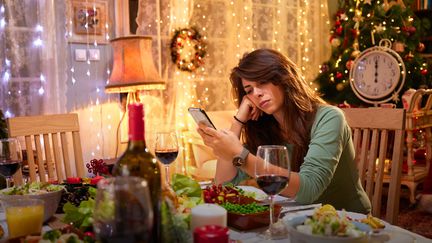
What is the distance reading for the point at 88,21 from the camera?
11.7ft

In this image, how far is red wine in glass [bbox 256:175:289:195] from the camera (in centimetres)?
110

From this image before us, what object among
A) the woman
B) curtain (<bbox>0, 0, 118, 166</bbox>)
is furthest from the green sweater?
curtain (<bbox>0, 0, 118, 166</bbox>)

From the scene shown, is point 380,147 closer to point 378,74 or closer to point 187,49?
point 187,49

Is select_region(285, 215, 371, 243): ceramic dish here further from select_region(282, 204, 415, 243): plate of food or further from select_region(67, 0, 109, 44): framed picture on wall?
select_region(67, 0, 109, 44): framed picture on wall

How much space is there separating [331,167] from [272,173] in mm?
506

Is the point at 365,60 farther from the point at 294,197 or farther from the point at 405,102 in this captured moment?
the point at 294,197

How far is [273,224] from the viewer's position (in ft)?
3.64

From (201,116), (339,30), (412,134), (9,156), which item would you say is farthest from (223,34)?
(9,156)

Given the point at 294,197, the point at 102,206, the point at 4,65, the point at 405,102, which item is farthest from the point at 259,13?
the point at 102,206

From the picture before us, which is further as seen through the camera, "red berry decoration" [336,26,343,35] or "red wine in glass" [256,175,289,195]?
"red berry decoration" [336,26,343,35]

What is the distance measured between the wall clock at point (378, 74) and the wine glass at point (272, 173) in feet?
12.6

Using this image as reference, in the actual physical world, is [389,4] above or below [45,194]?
above

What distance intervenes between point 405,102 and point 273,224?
11.6 feet

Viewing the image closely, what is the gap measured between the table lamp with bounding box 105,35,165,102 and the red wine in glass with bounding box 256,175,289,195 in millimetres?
2329
